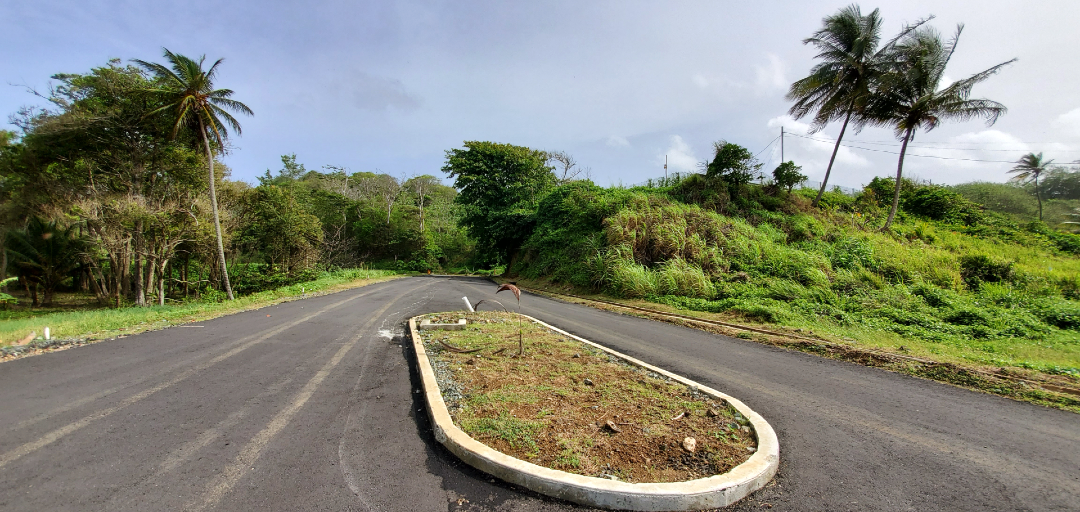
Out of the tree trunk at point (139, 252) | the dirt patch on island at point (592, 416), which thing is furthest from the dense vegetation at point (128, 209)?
the dirt patch on island at point (592, 416)

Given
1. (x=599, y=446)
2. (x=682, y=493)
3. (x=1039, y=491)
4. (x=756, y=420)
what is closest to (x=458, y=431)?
(x=599, y=446)

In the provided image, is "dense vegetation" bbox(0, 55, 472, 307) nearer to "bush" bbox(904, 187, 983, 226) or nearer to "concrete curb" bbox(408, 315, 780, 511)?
"concrete curb" bbox(408, 315, 780, 511)

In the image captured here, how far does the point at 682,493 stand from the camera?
2.43 metres

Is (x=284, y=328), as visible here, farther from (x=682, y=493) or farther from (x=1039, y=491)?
(x=1039, y=491)

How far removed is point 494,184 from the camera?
30344mm

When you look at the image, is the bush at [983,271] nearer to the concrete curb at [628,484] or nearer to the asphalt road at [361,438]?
the asphalt road at [361,438]

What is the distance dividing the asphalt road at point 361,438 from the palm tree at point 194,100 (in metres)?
13.7

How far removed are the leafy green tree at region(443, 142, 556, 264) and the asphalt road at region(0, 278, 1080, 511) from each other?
23275 millimetres

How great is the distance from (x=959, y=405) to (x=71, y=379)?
32.9ft

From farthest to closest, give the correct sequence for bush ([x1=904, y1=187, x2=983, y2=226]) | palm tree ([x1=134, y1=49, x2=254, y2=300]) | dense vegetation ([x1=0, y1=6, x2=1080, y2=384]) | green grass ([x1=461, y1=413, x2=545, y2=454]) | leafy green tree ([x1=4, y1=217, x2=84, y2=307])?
leafy green tree ([x1=4, y1=217, x2=84, y2=307]) < bush ([x1=904, y1=187, x2=983, y2=226]) < palm tree ([x1=134, y1=49, x2=254, y2=300]) < dense vegetation ([x1=0, y1=6, x2=1080, y2=384]) < green grass ([x1=461, y1=413, x2=545, y2=454])

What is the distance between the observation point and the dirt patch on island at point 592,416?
282cm

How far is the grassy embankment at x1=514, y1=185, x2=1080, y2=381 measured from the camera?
25.0 ft

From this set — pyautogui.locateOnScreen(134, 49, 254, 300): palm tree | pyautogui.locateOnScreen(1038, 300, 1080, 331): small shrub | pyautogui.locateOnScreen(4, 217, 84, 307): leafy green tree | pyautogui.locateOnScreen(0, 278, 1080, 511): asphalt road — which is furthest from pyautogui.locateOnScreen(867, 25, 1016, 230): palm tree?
pyautogui.locateOnScreen(4, 217, 84, 307): leafy green tree

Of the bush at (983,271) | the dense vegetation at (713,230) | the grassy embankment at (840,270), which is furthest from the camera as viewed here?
the bush at (983,271)
